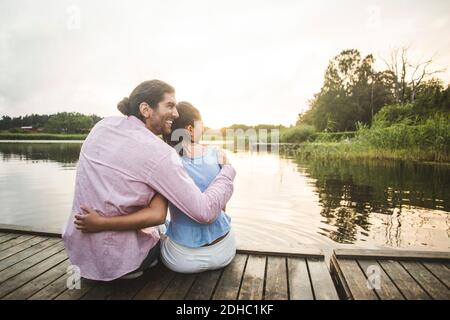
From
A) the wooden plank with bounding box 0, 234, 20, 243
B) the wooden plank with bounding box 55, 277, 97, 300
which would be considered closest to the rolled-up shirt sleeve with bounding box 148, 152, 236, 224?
the wooden plank with bounding box 55, 277, 97, 300

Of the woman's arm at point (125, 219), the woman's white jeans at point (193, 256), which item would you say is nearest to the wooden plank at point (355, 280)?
the woman's white jeans at point (193, 256)

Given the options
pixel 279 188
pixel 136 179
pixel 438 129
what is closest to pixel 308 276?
pixel 136 179

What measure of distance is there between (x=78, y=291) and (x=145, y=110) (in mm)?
1299

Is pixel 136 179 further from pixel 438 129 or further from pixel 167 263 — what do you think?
pixel 438 129

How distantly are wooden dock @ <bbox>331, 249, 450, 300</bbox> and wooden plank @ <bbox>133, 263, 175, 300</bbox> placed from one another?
4.13 feet

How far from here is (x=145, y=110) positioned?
6.89ft

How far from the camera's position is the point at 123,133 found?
1.94 meters

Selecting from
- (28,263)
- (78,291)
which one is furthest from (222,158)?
(28,263)

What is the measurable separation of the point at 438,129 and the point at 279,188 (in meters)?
8.64

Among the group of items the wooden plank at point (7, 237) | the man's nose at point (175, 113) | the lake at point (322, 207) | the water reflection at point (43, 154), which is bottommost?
the lake at point (322, 207)

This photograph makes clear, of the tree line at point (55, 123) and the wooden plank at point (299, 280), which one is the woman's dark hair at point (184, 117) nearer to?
the wooden plank at point (299, 280)

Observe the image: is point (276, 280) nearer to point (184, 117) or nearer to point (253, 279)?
point (253, 279)

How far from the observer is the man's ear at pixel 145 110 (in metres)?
2.09

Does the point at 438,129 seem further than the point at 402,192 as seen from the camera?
Yes
